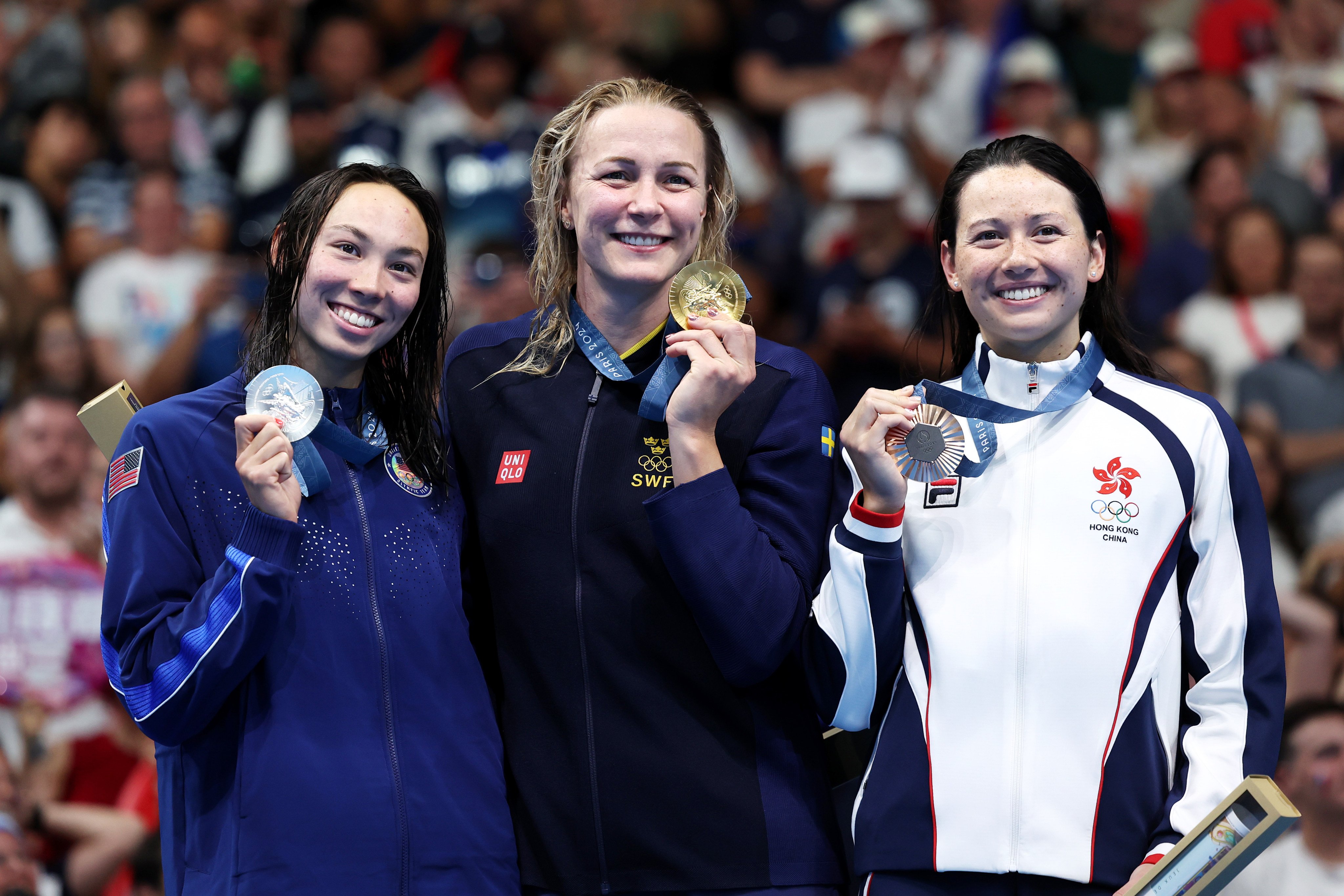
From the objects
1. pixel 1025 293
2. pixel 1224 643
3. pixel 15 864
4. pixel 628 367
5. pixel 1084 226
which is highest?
pixel 1084 226

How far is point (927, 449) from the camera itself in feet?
9.45

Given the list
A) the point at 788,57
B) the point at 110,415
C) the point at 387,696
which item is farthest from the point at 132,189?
the point at 387,696

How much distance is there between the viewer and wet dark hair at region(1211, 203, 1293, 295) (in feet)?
23.7

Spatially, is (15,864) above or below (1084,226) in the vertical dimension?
below

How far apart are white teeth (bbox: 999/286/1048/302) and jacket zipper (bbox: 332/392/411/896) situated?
56.3 inches

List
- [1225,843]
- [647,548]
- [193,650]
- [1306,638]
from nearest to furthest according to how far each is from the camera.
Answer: [1225,843] < [193,650] < [647,548] < [1306,638]

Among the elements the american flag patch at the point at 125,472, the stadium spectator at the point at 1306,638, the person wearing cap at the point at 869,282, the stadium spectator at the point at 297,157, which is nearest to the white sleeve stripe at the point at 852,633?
the american flag patch at the point at 125,472

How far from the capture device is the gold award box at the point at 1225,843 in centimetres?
243

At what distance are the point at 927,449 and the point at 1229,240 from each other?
16.5 feet

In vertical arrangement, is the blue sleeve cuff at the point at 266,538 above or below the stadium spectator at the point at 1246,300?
below

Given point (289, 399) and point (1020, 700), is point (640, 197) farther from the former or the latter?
point (1020, 700)

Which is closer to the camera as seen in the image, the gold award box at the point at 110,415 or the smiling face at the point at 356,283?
the smiling face at the point at 356,283

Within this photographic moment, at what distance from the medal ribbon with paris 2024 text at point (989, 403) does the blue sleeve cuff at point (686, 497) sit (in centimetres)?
44

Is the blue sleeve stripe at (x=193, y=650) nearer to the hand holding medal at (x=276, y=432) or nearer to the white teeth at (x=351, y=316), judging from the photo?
the hand holding medal at (x=276, y=432)
